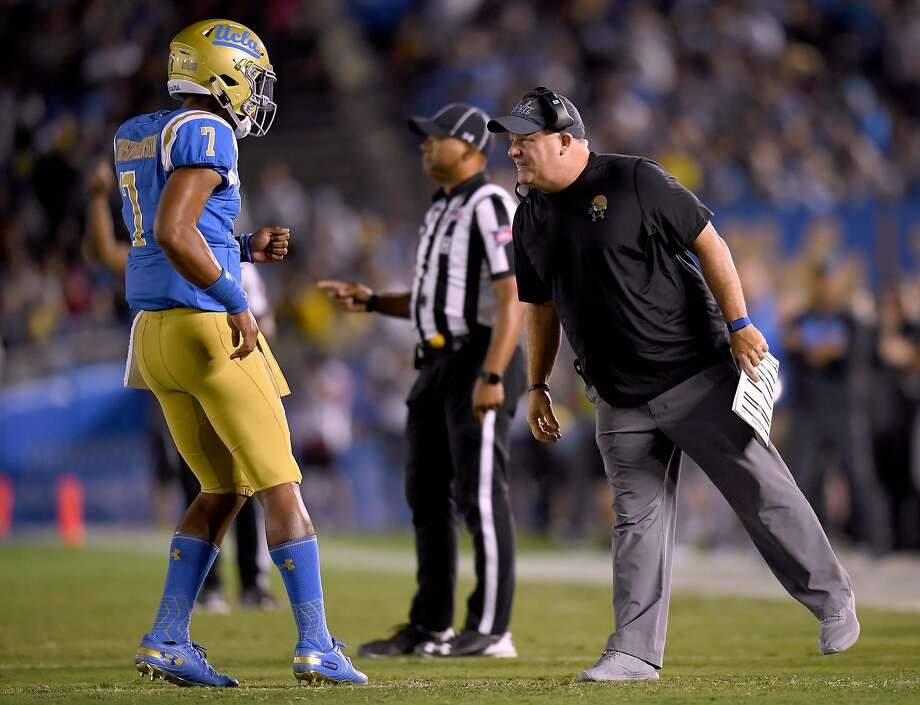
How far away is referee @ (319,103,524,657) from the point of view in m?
6.58

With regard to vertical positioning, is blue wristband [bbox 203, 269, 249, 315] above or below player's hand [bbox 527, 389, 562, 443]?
above

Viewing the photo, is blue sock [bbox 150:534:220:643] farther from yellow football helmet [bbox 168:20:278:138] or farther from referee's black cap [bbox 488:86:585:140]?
referee's black cap [bbox 488:86:585:140]

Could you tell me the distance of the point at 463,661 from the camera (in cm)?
630

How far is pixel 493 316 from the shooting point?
6.79 metres

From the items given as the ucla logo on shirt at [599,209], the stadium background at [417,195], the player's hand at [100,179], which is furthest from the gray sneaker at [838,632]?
the stadium background at [417,195]

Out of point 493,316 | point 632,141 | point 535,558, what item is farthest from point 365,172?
point 493,316

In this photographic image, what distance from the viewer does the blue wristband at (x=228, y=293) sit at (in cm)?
491

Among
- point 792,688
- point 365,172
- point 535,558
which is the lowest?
point 535,558

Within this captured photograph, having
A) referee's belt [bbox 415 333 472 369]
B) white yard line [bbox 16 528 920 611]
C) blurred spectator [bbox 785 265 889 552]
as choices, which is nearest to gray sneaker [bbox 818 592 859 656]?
referee's belt [bbox 415 333 472 369]

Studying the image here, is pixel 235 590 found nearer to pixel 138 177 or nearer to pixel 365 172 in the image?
pixel 138 177

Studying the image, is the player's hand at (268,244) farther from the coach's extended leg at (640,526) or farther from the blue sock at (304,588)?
the coach's extended leg at (640,526)

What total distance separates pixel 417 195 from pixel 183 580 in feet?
49.8

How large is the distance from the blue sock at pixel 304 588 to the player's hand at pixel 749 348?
5.16 ft

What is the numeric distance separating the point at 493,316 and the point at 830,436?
5823mm
